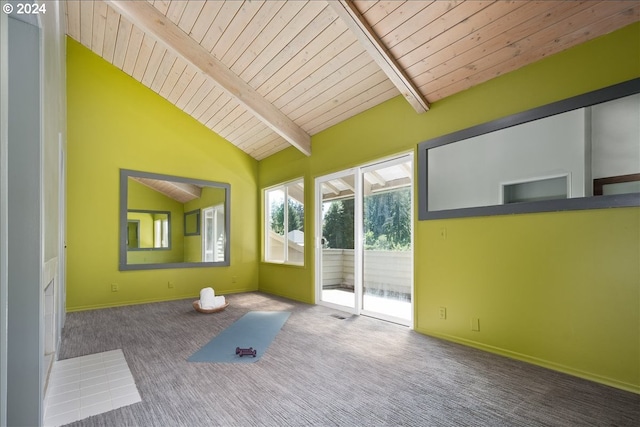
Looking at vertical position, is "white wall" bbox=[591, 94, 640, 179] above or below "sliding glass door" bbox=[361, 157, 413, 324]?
above

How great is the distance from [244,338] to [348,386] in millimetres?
1464

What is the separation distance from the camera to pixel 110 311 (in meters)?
4.56

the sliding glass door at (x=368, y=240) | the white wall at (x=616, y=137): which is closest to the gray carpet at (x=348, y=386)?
the sliding glass door at (x=368, y=240)

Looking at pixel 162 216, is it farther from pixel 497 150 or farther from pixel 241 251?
pixel 497 150

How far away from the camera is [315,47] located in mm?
3486

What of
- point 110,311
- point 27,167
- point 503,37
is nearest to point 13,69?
point 27,167

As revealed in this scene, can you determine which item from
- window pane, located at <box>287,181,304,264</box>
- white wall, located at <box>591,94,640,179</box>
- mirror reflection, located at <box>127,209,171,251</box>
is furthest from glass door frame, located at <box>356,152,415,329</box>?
mirror reflection, located at <box>127,209,171,251</box>

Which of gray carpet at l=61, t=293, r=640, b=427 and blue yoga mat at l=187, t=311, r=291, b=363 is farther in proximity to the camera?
blue yoga mat at l=187, t=311, r=291, b=363

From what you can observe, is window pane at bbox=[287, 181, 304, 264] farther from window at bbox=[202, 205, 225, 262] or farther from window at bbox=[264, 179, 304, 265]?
window at bbox=[202, 205, 225, 262]

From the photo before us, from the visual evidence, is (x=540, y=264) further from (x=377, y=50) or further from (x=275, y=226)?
(x=275, y=226)

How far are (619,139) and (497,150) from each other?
32.8 inches

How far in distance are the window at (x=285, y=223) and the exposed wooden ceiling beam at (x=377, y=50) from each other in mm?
2543

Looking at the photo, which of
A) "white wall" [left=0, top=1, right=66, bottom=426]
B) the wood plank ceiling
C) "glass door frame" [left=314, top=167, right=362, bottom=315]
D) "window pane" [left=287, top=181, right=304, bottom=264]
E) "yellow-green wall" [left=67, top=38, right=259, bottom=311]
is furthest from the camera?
"window pane" [left=287, top=181, right=304, bottom=264]

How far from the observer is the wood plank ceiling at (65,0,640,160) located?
248cm
